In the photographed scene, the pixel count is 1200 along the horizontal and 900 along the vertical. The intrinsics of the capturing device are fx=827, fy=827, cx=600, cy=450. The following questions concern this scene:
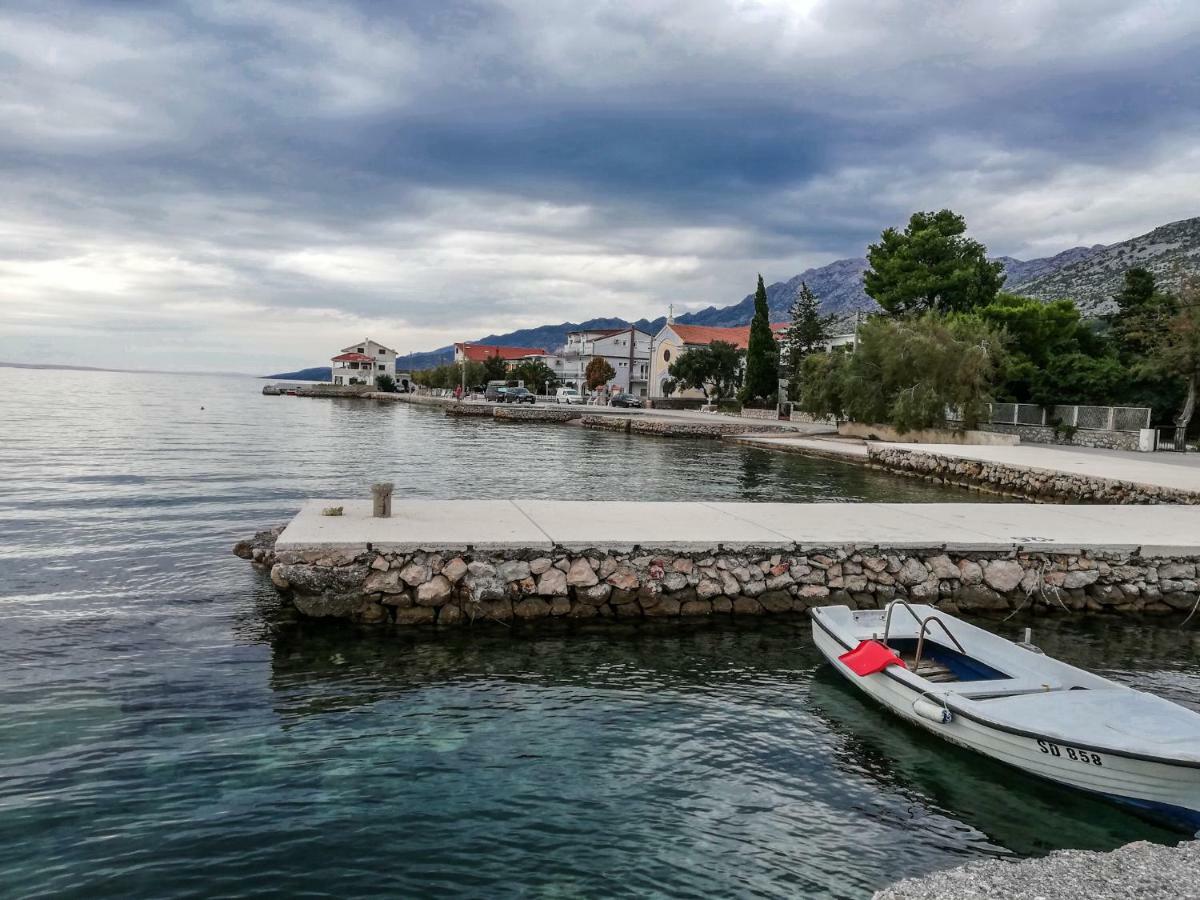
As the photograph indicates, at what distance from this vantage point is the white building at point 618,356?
130m

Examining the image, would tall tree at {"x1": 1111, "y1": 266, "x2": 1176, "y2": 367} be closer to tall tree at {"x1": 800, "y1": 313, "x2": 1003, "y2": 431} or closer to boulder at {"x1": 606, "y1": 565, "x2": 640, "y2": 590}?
tall tree at {"x1": 800, "y1": 313, "x2": 1003, "y2": 431}

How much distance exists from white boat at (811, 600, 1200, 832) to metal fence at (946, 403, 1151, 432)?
129 feet

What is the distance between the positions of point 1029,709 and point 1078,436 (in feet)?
140

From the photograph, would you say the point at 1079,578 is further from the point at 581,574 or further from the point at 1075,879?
the point at 1075,879

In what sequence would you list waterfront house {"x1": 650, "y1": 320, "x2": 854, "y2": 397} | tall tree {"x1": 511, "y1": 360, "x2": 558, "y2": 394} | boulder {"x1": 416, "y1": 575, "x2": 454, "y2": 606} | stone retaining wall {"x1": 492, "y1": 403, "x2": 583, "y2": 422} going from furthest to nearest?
1. tall tree {"x1": 511, "y1": 360, "x2": 558, "y2": 394}
2. waterfront house {"x1": 650, "y1": 320, "x2": 854, "y2": 397}
3. stone retaining wall {"x1": 492, "y1": 403, "x2": 583, "y2": 422}
4. boulder {"x1": 416, "y1": 575, "x2": 454, "y2": 606}

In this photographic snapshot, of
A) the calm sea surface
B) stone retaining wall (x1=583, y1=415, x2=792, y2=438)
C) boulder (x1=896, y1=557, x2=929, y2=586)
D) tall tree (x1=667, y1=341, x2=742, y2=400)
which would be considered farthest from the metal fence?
tall tree (x1=667, y1=341, x2=742, y2=400)

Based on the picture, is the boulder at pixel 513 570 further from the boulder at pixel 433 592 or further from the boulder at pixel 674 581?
the boulder at pixel 674 581

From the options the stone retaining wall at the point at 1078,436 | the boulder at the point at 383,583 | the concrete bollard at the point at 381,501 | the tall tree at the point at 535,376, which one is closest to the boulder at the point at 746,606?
the boulder at the point at 383,583

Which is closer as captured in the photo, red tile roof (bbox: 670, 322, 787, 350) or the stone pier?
the stone pier

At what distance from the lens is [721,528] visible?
13.1 meters

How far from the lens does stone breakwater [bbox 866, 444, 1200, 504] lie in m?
22.4

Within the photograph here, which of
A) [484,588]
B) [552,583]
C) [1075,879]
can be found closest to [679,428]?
[552,583]

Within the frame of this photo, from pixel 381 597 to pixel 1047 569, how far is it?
9.95m

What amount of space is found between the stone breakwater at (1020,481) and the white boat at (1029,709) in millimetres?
16230
